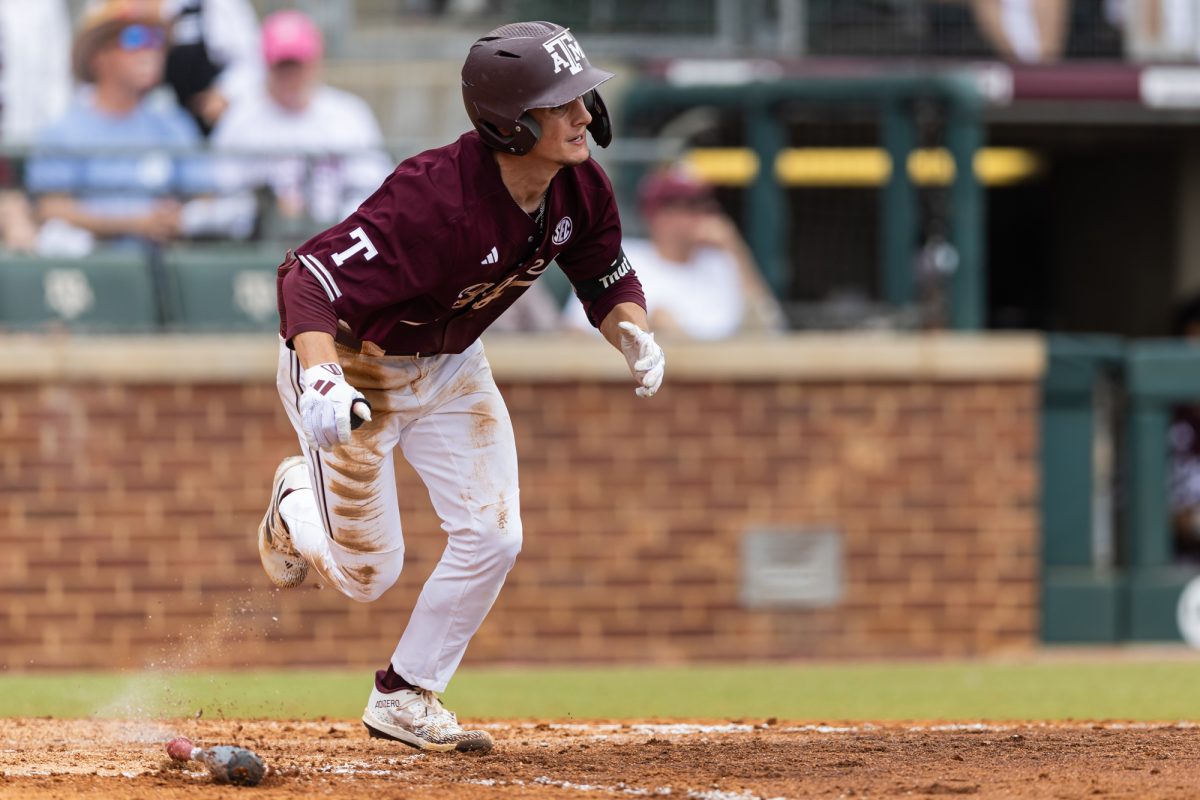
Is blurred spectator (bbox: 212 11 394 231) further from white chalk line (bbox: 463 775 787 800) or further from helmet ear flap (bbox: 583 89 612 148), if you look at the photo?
white chalk line (bbox: 463 775 787 800)

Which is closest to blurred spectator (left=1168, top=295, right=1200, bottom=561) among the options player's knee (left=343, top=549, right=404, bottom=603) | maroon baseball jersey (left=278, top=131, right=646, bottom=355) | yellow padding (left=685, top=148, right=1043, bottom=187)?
yellow padding (left=685, top=148, right=1043, bottom=187)

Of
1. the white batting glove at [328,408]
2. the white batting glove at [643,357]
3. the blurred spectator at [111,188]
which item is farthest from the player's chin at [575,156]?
the blurred spectator at [111,188]

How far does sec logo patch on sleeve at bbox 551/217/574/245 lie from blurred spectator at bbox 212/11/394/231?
4.55 m

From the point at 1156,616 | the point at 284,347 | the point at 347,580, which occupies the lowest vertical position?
the point at 1156,616

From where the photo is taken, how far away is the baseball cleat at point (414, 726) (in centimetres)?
566

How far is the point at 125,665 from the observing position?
977cm

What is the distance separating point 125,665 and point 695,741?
476cm

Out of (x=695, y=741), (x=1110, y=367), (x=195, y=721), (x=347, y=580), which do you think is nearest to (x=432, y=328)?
(x=347, y=580)

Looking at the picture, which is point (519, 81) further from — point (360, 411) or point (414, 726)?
point (414, 726)

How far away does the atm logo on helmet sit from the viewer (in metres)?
5.18

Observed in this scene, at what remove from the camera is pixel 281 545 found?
5.79 meters

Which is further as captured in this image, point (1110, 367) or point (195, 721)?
point (1110, 367)

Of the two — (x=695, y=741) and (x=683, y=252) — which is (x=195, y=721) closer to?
(x=695, y=741)

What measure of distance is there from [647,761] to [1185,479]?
5.98 metres
